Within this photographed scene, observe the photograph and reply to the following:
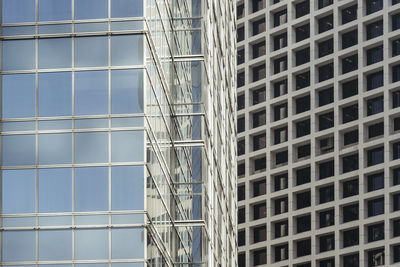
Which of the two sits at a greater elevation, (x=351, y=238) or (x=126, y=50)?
(x=351, y=238)

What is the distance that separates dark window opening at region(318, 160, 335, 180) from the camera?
12381 cm

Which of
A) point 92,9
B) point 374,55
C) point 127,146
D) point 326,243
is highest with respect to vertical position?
point 374,55

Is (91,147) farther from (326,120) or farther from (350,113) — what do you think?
(326,120)

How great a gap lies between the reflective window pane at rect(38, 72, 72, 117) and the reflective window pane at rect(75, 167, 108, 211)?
7.76ft

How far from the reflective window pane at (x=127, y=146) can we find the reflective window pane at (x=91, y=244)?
2.58 metres

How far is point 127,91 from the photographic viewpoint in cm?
4525

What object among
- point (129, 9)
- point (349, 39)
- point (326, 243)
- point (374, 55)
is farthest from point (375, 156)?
point (129, 9)

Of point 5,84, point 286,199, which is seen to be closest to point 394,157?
point 286,199

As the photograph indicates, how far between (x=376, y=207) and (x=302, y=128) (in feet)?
41.8

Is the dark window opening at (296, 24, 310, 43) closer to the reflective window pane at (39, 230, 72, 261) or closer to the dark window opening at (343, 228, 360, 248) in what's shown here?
the dark window opening at (343, 228, 360, 248)

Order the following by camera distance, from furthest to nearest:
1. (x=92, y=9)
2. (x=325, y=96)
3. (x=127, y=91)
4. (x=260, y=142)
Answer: (x=260, y=142)
(x=325, y=96)
(x=92, y=9)
(x=127, y=91)

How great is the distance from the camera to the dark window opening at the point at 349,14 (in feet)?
416

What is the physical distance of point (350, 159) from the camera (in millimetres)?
122812

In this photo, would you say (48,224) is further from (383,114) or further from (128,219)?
(383,114)
